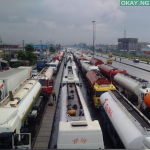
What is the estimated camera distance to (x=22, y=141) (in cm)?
705

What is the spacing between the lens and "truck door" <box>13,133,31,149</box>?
6.71m

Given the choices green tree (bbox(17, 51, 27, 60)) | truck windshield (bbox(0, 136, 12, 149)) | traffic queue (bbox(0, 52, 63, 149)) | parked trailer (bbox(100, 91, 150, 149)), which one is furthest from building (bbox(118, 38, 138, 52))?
truck windshield (bbox(0, 136, 12, 149))

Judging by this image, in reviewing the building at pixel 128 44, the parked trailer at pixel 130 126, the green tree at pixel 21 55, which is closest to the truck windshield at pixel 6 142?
A: the parked trailer at pixel 130 126

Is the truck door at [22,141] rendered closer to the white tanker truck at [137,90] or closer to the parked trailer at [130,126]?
the parked trailer at [130,126]

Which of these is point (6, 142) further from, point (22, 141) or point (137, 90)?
point (137, 90)

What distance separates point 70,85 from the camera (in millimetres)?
16250

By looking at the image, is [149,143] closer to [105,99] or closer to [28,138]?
[28,138]

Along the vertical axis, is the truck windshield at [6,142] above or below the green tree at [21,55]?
below

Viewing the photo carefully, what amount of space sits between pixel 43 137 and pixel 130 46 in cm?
16215

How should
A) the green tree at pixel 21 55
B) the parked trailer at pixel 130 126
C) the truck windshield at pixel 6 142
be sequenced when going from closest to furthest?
1. the truck windshield at pixel 6 142
2. the parked trailer at pixel 130 126
3. the green tree at pixel 21 55

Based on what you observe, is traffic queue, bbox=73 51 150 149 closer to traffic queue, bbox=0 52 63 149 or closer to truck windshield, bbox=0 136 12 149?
traffic queue, bbox=0 52 63 149

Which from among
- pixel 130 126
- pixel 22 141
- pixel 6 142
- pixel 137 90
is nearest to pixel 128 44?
pixel 137 90

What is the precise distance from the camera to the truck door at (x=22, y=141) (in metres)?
6.71

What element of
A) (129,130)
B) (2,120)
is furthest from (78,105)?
(2,120)
